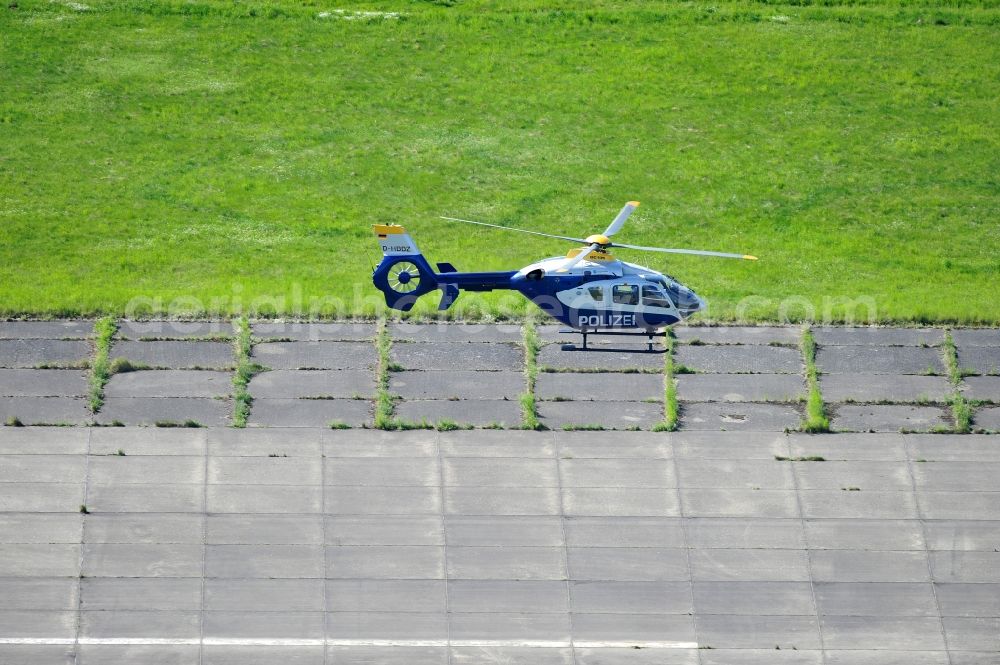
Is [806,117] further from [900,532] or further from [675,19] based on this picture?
[900,532]

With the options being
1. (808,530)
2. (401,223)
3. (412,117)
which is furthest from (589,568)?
(412,117)

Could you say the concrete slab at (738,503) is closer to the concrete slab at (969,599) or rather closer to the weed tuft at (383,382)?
the concrete slab at (969,599)

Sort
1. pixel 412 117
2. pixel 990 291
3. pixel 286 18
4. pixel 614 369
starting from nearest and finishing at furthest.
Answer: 1. pixel 614 369
2. pixel 990 291
3. pixel 412 117
4. pixel 286 18

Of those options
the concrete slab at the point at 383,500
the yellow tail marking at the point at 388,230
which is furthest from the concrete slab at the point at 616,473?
the yellow tail marking at the point at 388,230

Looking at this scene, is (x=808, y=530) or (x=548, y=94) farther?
(x=548, y=94)

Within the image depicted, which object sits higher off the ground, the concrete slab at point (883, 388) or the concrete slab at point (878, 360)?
the concrete slab at point (878, 360)

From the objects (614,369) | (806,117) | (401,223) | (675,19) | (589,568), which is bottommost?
(589,568)
